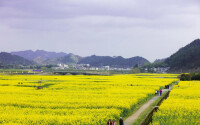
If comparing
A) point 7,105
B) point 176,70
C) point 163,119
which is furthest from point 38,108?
point 176,70

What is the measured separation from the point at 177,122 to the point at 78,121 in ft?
23.0

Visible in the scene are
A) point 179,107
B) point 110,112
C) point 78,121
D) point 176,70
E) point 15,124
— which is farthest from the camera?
point 176,70

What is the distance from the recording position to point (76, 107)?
85.0 ft

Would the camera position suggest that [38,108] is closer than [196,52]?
Yes

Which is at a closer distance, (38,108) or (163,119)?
(163,119)

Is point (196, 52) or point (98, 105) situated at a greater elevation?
point (196, 52)

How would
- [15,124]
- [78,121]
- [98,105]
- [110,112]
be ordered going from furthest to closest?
1. [98,105]
2. [110,112]
3. [78,121]
4. [15,124]

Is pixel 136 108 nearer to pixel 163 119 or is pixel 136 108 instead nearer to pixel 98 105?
pixel 98 105

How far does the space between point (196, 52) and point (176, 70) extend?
680 inches

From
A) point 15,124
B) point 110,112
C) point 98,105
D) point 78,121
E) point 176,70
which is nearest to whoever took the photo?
point 15,124

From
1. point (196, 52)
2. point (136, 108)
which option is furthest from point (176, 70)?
point (136, 108)

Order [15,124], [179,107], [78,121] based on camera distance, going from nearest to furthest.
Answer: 1. [15,124]
2. [78,121]
3. [179,107]

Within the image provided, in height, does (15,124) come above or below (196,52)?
below

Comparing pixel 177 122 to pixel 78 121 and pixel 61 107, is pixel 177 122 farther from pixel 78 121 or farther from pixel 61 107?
pixel 61 107
